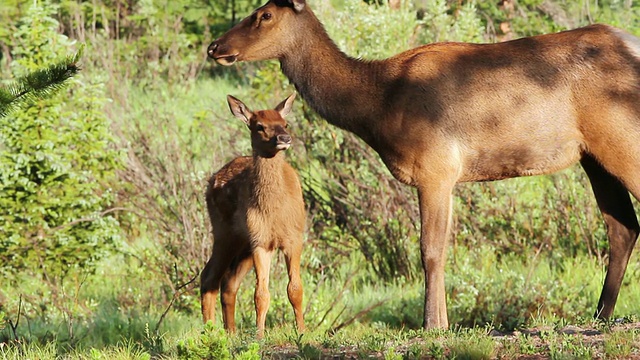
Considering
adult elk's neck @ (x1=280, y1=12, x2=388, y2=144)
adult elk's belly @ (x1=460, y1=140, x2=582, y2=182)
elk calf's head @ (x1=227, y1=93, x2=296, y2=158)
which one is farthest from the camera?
elk calf's head @ (x1=227, y1=93, x2=296, y2=158)

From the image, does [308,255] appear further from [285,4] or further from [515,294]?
[285,4]

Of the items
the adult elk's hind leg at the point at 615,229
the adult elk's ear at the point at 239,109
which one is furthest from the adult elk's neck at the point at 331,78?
the adult elk's hind leg at the point at 615,229

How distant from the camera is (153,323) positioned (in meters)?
10.0

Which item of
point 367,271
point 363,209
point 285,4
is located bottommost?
point 367,271

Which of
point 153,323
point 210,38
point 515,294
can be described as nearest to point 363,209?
point 515,294

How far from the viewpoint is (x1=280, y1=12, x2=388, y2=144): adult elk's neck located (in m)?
8.49

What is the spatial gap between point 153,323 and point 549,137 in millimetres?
4065

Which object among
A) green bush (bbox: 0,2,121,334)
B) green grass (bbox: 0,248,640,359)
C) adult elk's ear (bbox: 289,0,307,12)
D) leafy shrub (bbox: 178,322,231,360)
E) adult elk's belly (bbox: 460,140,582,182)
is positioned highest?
adult elk's ear (bbox: 289,0,307,12)

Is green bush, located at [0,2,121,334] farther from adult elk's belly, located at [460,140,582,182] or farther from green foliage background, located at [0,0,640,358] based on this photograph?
A: adult elk's belly, located at [460,140,582,182]

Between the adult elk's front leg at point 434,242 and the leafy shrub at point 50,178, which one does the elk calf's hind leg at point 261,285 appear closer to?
the adult elk's front leg at point 434,242

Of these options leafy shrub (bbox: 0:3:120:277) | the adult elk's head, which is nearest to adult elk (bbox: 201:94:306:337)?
the adult elk's head

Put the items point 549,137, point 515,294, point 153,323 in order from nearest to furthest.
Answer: point 549,137 → point 153,323 → point 515,294

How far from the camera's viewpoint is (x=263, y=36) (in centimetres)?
874

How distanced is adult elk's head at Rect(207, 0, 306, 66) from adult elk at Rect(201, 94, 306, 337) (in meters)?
0.48
